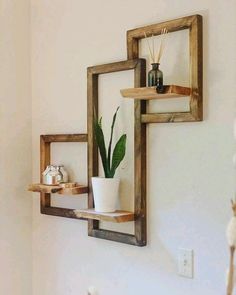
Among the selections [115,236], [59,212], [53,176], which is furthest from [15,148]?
[115,236]

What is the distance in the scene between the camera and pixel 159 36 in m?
1.79

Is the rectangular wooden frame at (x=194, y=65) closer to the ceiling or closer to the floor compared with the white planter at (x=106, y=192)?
closer to the ceiling

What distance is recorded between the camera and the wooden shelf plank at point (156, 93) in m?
1.60

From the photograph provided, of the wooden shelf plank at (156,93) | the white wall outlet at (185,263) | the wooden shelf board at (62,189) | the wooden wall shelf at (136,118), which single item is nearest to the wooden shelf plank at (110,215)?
the wooden wall shelf at (136,118)

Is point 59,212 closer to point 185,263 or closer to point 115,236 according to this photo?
point 115,236

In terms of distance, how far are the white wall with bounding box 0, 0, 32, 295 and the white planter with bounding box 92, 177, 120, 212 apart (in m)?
0.59

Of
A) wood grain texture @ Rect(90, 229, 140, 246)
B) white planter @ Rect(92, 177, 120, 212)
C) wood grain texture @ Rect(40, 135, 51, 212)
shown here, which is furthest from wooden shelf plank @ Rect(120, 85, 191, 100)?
wood grain texture @ Rect(40, 135, 51, 212)

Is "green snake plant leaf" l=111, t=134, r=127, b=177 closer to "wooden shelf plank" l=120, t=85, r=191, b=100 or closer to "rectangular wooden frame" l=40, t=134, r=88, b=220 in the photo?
"wooden shelf plank" l=120, t=85, r=191, b=100

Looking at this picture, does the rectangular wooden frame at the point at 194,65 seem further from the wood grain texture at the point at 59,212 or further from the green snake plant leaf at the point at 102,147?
the wood grain texture at the point at 59,212

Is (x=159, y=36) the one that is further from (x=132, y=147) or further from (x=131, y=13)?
(x=132, y=147)

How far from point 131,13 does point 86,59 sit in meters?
0.32

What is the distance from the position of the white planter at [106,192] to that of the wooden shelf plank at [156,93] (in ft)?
1.21

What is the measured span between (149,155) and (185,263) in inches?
17.6

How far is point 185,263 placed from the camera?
1.71 m
